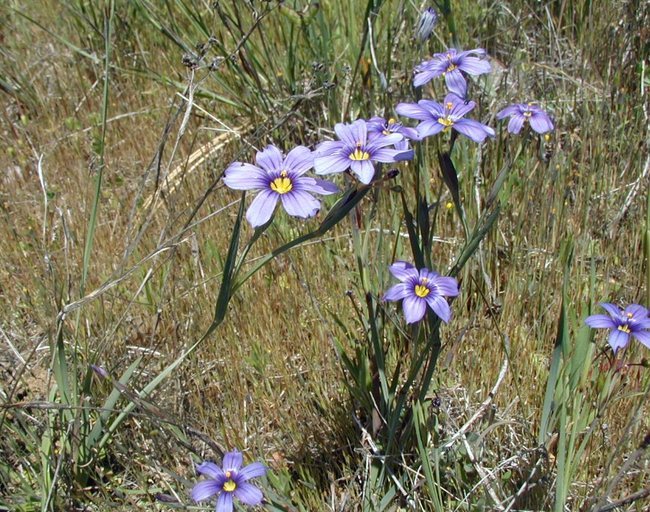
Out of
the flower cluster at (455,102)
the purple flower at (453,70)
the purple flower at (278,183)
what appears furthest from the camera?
the purple flower at (453,70)

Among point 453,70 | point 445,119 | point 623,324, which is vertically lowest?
point 623,324

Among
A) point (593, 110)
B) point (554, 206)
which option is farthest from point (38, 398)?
point (593, 110)

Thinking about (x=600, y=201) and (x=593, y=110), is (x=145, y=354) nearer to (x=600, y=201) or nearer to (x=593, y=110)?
(x=600, y=201)

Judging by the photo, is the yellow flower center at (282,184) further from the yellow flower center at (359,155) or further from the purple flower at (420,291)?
the purple flower at (420,291)

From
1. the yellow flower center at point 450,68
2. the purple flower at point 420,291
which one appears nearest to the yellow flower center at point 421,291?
the purple flower at point 420,291

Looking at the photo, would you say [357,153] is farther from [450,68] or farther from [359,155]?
[450,68]

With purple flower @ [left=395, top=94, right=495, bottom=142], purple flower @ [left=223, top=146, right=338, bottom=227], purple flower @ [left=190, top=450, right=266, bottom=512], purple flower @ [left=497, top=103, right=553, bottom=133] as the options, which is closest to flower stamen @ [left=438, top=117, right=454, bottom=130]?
Answer: purple flower @ [left=395, top=94, right=495, bottom=142]

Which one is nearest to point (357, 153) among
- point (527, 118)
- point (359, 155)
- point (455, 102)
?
point (359, 155)
